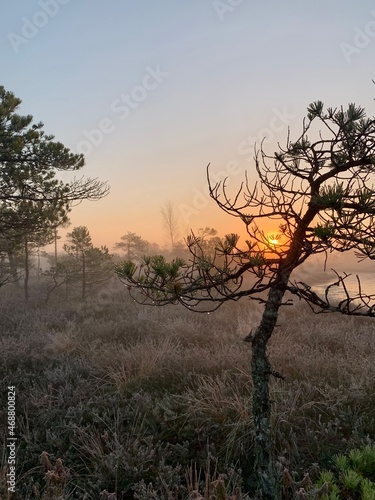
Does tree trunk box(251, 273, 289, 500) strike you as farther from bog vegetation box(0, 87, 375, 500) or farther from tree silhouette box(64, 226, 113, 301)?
tree silhouette box(64, 226, 113, 301)

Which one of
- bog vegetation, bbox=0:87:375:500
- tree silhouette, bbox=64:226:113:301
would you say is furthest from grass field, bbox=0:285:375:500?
tree silhouette, bbox=64:226:113:301

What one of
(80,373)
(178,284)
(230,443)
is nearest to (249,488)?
(230,443)

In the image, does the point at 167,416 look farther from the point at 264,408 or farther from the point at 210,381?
the point at 264,408

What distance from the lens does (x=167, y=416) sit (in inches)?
183

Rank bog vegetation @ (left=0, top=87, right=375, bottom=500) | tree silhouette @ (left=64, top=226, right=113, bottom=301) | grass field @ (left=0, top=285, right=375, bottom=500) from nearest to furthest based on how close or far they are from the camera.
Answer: bog vegetation @ (left=0, top=87, right=375, bottom=500) → grass field @ (left=0, top=285, right=375, bottom=500) → tree silhouette @ (left=64, top=226, right=113, bottom=301)

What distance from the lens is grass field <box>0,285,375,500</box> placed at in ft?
11.8

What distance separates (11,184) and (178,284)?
8743mm

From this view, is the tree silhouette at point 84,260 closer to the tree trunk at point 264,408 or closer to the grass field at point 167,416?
the grass field at point 167,416

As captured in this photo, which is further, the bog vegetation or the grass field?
the grass field

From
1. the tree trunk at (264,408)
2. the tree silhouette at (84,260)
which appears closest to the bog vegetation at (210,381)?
the tree trunk at (264,408)

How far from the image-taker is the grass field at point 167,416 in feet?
11.8

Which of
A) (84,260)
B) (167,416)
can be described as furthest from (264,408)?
(84,260)

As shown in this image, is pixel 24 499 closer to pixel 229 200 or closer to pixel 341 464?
pixel 341 464

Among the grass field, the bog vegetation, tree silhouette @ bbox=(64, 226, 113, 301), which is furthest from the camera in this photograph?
tree silhouette @ bbox=(64, 226, 113, 301)
